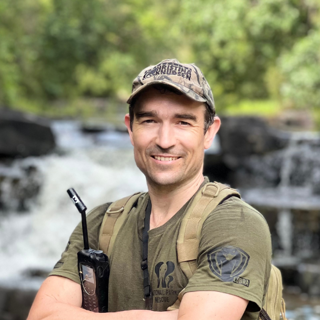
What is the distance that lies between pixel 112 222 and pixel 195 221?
0.37 m

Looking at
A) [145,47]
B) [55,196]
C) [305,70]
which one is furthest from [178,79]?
[145,47]

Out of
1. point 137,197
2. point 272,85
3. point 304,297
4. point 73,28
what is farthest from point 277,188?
point 73,28

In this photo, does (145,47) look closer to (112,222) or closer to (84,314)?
(112,222)

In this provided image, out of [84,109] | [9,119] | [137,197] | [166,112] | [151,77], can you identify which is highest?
[84,109]

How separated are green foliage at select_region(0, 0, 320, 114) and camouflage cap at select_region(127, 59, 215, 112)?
566 inches

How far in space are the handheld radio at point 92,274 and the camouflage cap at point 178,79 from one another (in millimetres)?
501

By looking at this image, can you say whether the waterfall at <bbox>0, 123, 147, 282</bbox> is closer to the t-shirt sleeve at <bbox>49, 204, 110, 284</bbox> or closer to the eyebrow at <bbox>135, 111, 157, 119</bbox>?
the t-shirt sleeve at <bbox>49, 204, 110, 284</bbox>

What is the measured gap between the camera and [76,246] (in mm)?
2037

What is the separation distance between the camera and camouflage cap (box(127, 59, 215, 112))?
1.80 metres

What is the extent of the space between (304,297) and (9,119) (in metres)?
8.77

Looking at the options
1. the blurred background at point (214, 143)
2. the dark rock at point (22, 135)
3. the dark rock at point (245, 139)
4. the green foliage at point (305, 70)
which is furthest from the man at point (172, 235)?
the green foliage at point (305, 70)

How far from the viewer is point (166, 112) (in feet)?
6.09

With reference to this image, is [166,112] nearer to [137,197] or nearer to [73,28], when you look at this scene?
[137,197]

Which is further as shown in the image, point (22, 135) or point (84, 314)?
point (22, 135)
